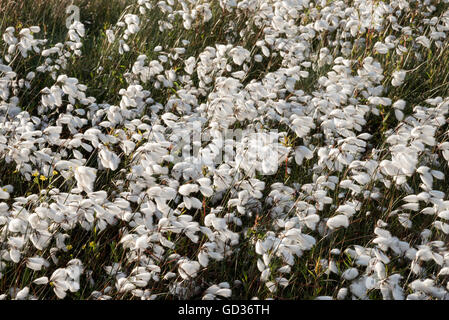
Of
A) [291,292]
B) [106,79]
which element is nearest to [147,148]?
[291,292]

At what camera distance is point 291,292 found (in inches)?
101

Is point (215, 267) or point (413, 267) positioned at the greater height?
point (413, 267)

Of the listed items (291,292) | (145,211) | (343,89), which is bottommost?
(291,292)

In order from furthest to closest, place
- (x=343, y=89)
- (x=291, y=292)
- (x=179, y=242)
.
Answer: (x=343, y=89) → (x=179, y=242) → (x=291, y=292)

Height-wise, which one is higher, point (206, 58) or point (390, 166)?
point (206, 58)

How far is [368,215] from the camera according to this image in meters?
3.12

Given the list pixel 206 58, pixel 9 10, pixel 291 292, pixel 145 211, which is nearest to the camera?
pixel 145 211

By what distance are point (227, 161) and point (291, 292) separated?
33.1 inches

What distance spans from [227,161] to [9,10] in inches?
147

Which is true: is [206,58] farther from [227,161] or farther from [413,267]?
[413,267]

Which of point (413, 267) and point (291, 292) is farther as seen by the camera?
point (291, 292)

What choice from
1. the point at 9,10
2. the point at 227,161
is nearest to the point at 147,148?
the point at 227,161

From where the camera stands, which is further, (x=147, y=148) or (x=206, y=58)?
(x=206, y=58)
